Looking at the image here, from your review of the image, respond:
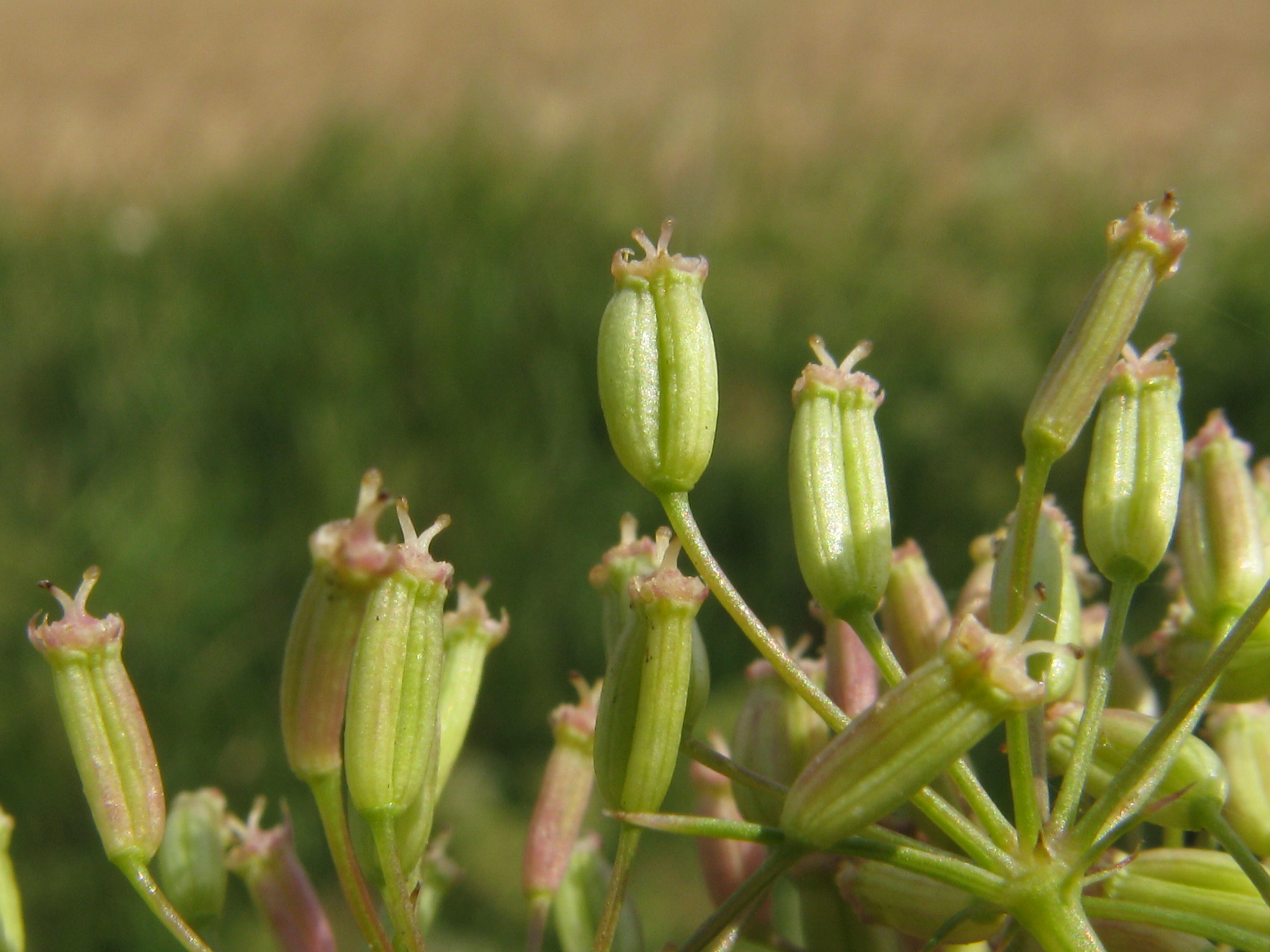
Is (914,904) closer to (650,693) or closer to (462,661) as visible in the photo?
(650,693)

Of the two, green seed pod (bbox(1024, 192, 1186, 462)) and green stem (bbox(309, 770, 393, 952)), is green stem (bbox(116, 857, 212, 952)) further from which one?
green seed pod (bbox(1024, 192, 1186, 462))

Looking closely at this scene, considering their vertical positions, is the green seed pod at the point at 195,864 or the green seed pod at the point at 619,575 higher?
the green seed pod at the point at 619,575

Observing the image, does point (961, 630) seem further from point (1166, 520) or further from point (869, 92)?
point (869, 92)

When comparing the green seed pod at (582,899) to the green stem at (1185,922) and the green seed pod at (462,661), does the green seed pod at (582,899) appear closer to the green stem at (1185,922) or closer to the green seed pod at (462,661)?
the green seed pod at (462,661)

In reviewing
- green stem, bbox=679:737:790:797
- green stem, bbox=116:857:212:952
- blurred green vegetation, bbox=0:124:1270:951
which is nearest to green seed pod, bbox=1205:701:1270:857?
green stem, bbox=679:737:790:797

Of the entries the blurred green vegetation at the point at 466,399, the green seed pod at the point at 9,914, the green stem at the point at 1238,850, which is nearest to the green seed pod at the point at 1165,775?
the green stem at the point at 1238,850

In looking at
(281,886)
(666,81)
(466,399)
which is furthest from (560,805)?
(666,81)
